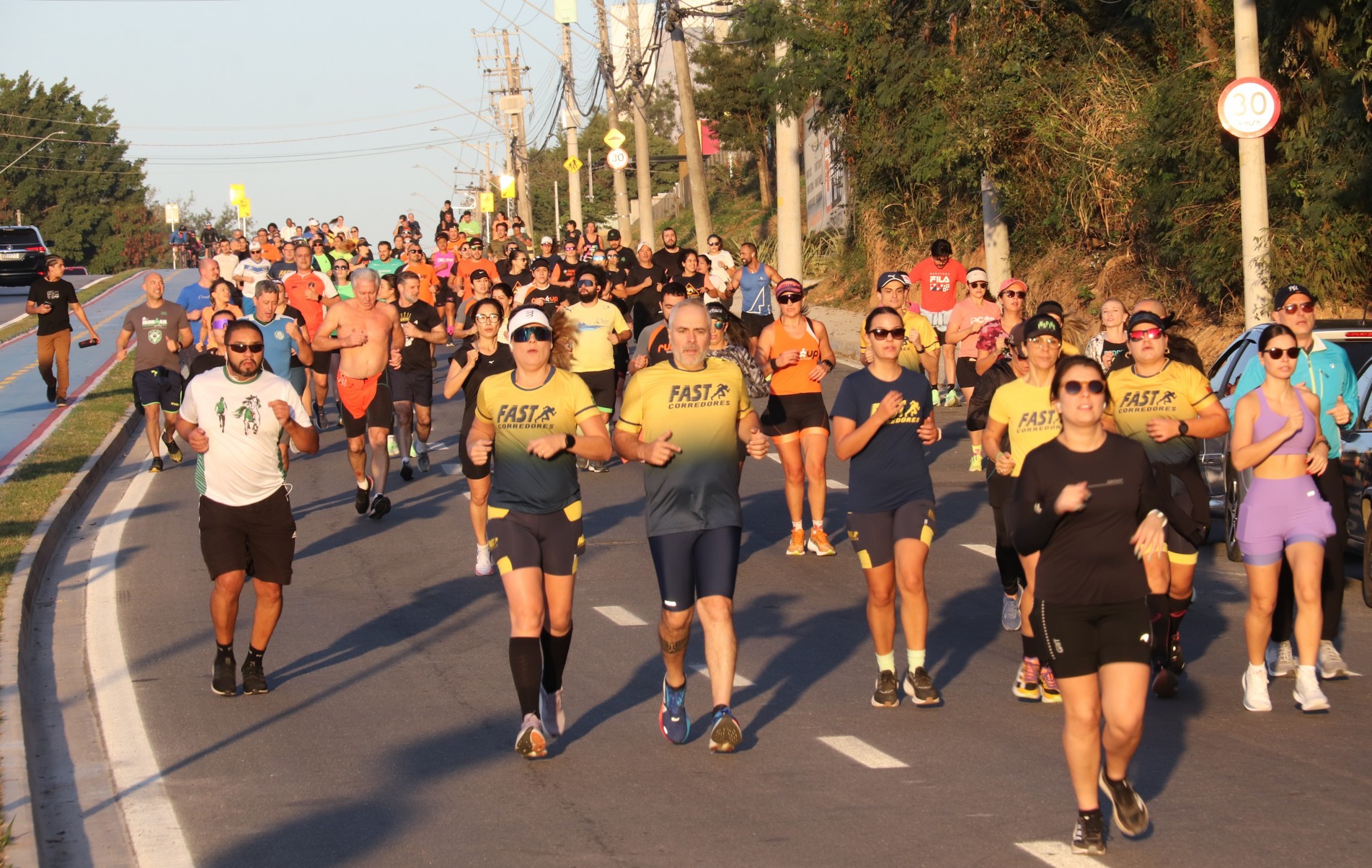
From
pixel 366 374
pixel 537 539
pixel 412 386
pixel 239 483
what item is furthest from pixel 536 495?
pixel 412 386

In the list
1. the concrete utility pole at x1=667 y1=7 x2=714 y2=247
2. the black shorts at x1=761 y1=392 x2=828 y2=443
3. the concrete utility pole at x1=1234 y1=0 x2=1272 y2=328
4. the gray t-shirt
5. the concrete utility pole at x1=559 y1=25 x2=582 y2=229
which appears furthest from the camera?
the concrete utility pole at x1=559 y1=25 x2=582 y2=229

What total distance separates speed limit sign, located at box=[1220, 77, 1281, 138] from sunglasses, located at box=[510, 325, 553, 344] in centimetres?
925

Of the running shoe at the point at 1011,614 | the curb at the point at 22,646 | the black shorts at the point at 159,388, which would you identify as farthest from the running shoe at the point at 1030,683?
the black shorts at the point at 159,388

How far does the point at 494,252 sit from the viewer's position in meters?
36.6

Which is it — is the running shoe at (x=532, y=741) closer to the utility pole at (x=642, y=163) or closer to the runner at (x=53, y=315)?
the runner at (x=53, y=315)

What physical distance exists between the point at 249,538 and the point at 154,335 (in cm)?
908

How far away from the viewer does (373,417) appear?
14.2 m

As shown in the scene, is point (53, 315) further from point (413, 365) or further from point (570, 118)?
point (570, 118)

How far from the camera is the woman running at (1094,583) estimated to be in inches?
228

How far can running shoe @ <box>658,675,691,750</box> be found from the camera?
7406 mm

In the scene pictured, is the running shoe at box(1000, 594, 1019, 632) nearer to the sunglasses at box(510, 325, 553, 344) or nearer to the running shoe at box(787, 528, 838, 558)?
the running shoe at box(787, 528, 838, 558)

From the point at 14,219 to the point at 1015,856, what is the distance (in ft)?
344

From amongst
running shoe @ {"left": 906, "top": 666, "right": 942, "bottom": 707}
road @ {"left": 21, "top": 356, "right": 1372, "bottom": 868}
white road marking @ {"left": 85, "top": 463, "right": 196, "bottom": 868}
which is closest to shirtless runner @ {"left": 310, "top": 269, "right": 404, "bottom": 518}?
road @ {"left": 21, "top": 356, "right": 1372, "bottom": 868}

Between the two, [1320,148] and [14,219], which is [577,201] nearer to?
[1320,148]
